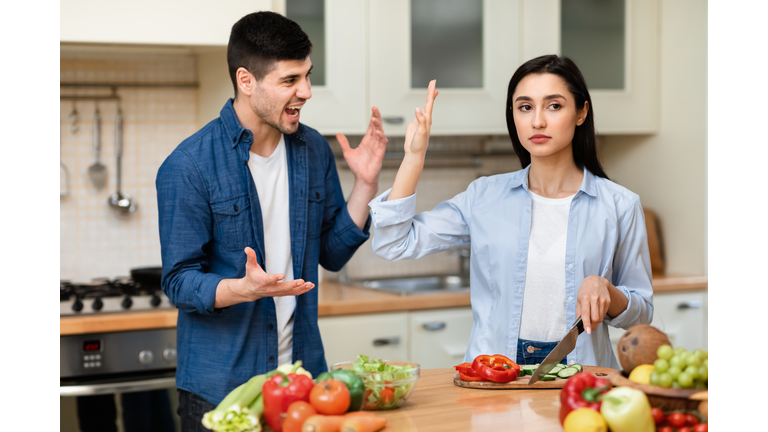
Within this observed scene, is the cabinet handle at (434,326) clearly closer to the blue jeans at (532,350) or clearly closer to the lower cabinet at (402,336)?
the lower cabinet at (402,336)

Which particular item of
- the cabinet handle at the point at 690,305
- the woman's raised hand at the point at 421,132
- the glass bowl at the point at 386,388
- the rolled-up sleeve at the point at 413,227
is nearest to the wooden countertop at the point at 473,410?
the glass bowl at the point at 386,388

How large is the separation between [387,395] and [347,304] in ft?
4.00

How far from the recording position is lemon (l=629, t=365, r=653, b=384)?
3.63 ft

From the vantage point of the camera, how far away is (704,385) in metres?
1.07

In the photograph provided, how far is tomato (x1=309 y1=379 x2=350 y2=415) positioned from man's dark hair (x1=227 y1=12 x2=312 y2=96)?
83 cm

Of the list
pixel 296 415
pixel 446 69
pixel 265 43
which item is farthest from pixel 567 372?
pixel 446 69

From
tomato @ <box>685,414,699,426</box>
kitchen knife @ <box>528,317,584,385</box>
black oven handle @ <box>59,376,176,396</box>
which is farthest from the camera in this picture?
black oven handle @ <box>59,376,176,396</box>

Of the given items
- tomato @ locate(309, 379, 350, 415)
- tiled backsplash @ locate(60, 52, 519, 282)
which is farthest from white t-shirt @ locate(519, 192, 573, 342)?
tiled backsplash @ locate(60, 52, 519, 282)

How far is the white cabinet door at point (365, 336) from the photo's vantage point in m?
2.44

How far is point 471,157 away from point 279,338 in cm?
172

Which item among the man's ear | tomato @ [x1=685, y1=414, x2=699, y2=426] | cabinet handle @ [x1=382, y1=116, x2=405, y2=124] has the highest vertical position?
cabinet handle @ [x1=382, y1=116, x2=405, y2=124]

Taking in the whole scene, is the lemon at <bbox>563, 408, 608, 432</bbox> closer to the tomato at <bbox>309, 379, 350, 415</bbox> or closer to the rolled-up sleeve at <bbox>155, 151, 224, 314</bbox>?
the tomato at <bbox>309, 379, 350, 415</bbox>

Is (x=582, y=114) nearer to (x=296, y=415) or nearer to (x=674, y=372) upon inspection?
(x=674, y=372)

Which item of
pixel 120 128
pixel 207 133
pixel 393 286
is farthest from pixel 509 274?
pixel 120 128
